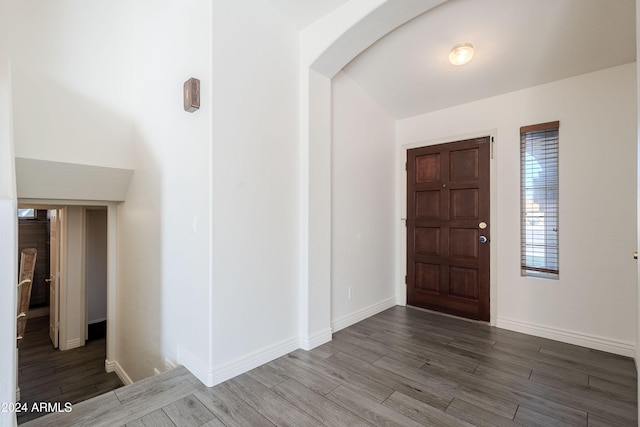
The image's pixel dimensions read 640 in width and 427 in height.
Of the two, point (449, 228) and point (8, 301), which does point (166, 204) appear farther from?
point (449, 228)

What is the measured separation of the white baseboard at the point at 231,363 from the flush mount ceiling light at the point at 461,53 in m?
2.92

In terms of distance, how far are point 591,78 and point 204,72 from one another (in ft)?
11.1

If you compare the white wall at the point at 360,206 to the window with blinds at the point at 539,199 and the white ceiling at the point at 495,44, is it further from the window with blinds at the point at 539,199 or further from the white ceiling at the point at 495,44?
the window with blinds at the point at 539,199

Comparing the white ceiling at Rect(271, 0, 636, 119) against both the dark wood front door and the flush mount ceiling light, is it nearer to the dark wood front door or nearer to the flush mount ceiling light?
the flush mount ceiling light

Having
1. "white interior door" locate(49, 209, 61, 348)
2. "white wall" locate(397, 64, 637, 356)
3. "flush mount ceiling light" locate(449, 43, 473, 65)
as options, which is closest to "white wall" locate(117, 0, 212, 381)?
"white interior door" locate(49, 209, 61, 348)

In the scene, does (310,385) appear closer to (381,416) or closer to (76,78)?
(381,416)

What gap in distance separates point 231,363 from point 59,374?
3306mm

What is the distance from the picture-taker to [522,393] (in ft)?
6.67

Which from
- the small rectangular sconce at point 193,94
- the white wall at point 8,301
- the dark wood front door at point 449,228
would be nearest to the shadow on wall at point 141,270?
the small rectangular sconce at point 193,94

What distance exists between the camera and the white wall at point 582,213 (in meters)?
2.58

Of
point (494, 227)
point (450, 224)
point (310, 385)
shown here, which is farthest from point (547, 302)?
point (310, 385)

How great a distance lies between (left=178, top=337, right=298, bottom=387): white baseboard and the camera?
6.93 ft

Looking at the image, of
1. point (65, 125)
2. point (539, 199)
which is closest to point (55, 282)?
point (65, 125)

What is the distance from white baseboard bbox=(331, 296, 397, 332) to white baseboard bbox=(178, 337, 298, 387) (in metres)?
0.65
